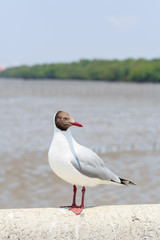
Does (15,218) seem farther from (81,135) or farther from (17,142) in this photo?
(81,135)

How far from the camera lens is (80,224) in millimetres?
3240

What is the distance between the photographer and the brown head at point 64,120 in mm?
3074

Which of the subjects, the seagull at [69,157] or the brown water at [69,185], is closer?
the seagull at [69,157]

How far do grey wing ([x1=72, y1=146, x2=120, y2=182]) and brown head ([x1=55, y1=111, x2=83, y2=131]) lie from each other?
0.23 metres

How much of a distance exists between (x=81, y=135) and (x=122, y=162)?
5.05 m

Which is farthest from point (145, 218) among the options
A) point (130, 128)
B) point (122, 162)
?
point (130, 128)

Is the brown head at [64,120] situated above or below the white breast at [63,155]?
above

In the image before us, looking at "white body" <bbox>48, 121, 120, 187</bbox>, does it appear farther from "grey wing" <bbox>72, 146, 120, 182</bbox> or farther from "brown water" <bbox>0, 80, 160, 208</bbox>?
"brown water" <bbox>0, 80, 160, 208</bbox>

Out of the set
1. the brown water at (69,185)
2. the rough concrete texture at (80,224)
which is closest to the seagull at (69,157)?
the rough concrete texture at (80,224)

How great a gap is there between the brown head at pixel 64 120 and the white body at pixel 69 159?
0.15 ft

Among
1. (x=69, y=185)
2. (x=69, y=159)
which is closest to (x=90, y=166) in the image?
(x=69, y=159)

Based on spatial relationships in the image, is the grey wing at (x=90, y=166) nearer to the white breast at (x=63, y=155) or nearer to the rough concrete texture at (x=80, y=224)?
the white breast at (x=63, y=155)

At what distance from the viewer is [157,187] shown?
959cm

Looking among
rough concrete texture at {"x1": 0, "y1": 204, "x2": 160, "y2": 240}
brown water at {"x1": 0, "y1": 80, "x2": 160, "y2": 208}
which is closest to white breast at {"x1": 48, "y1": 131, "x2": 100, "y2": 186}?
rough concrete texture at {"x1": 0, "y1": 204, "x2": 160, "y2": 240}
